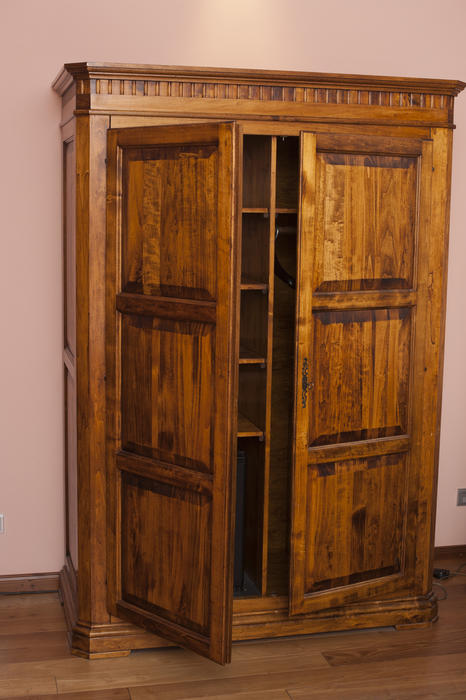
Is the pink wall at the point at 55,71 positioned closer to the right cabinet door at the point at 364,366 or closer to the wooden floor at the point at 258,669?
the wooden floor at the point at 258,669

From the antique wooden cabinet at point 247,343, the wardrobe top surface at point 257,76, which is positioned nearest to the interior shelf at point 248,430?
the antique wooden cabinet at point 247,343

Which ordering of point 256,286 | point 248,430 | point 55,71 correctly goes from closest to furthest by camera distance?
point 256,286, point 248,430, point 55,71

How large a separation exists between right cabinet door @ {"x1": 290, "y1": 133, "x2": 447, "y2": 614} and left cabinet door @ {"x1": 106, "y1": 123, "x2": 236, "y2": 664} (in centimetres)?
37

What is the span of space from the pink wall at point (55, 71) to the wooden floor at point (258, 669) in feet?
1.78

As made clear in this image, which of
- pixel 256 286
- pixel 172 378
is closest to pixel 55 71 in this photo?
pixel 256 286

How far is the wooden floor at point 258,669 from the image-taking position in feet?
8.90

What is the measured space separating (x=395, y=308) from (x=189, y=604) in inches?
48.7

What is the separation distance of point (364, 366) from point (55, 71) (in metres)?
1.62

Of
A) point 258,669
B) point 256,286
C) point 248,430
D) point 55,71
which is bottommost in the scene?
point 258,669

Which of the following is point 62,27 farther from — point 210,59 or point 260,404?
point 260,404

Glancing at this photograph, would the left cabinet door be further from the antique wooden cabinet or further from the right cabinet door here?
the right cabinet door

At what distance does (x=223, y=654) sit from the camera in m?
2.59

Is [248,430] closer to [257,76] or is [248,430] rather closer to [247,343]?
[247,343]

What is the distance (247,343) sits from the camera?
3.16m
